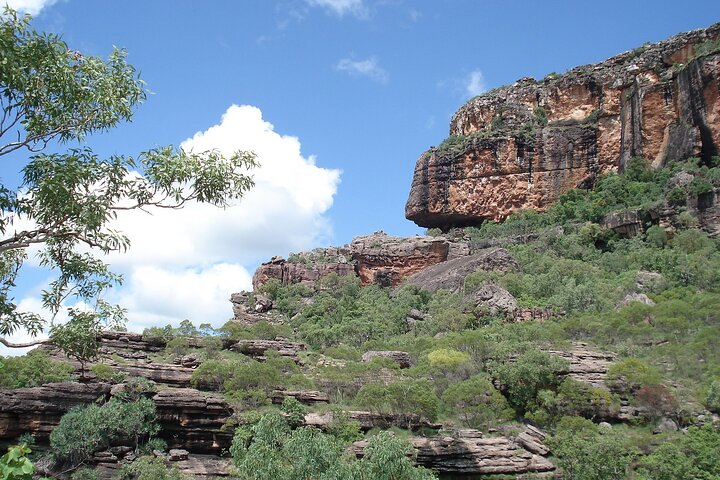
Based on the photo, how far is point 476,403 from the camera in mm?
33094

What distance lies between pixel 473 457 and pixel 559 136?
2155 inches

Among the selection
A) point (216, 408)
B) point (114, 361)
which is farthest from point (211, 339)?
point (216, 408)

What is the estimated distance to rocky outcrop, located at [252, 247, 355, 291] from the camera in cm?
7138

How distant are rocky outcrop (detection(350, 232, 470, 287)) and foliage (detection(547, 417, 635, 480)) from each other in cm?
4168

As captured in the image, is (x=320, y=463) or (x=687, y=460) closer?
(x=320, y=463)

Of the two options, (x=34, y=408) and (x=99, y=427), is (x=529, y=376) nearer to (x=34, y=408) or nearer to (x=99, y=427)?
(x=99, y=427)

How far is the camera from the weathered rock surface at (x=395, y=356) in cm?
4031

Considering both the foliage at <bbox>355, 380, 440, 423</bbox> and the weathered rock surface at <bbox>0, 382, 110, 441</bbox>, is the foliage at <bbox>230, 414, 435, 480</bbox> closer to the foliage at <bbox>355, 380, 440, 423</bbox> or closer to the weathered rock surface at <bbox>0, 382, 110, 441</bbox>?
the foliage at <bbox>355, 380, 440, 423</bbox>

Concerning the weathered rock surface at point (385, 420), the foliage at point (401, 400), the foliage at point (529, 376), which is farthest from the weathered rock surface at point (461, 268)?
the weathered rock surface at point (385, 420)

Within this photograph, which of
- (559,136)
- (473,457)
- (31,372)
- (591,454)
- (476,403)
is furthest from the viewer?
(559,136)

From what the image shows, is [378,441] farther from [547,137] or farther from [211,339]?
[547,137]

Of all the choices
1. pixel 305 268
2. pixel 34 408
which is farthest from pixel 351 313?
pixel 34 408

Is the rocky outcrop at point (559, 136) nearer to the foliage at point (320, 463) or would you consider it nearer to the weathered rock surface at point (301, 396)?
the weathered rock surface at point (301, 396)

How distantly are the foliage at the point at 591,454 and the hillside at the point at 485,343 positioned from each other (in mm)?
95
